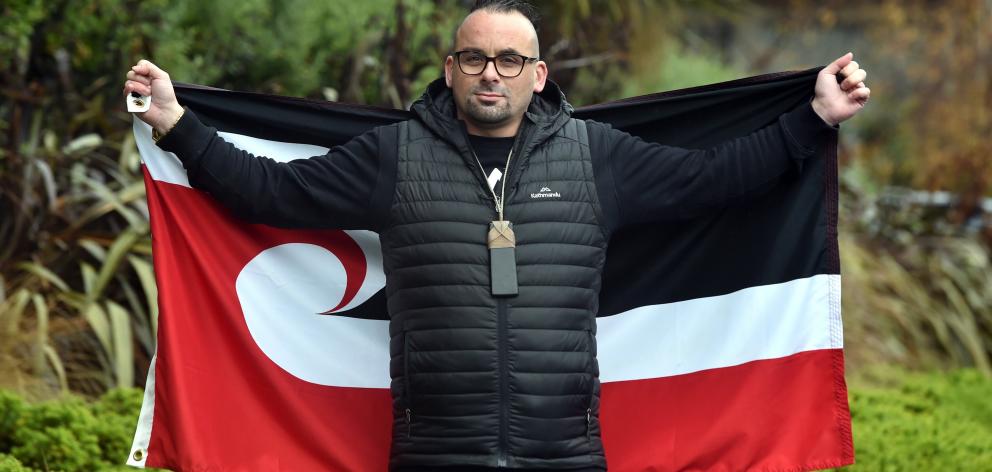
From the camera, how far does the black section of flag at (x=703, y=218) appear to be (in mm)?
4762

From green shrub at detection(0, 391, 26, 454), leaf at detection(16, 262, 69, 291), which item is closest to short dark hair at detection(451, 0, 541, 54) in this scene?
green shrub at detection(0, 391, 26, 454)

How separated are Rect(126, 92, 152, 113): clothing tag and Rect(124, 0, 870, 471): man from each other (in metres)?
0.02

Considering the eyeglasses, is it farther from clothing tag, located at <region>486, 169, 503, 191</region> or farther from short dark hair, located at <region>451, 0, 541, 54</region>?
clothing tag, located at <region>486, 169, 503, 191</region>

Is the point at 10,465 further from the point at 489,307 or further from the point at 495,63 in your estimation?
the point at 495,63

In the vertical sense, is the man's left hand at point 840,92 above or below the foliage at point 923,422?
above

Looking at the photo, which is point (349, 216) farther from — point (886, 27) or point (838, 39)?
point (838, 39)

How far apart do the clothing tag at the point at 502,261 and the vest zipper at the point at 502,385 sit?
5cm

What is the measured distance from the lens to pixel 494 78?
4.08m

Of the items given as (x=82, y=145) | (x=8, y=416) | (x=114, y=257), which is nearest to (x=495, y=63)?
(x=8, y=416)

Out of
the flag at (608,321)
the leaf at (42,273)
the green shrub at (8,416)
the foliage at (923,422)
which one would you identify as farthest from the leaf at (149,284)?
the foliage at (923,422)

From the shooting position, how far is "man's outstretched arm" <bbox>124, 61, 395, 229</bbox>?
13.4ft

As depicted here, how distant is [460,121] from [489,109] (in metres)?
0.13

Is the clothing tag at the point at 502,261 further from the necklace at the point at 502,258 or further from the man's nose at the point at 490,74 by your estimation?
the man's nose at the point at 490,74

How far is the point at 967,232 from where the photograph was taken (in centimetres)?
1157
